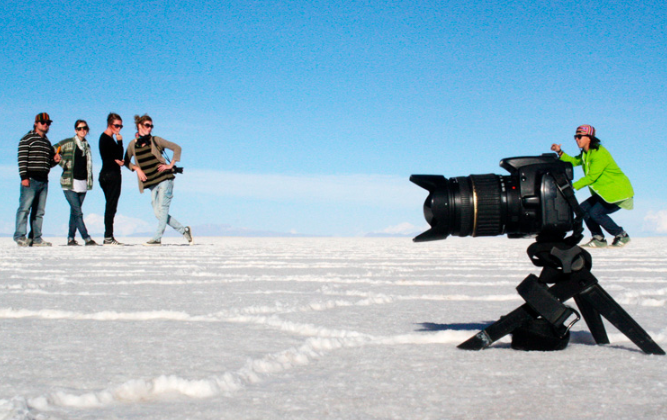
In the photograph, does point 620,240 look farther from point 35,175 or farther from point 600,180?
point 35,175

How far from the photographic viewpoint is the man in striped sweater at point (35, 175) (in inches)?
263

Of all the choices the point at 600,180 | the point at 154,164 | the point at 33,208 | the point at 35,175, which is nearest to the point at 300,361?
the point at 600,180

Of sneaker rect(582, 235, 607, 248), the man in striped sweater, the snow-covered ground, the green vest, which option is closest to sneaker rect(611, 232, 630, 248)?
sneaker rect(582, 235, 607, 248)

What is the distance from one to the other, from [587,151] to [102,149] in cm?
568

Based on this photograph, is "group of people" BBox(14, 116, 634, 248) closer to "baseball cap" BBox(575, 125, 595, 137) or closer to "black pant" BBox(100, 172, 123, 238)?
"black pant" BBox(100, 172, 123, 238)

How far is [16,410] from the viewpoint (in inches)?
31.9

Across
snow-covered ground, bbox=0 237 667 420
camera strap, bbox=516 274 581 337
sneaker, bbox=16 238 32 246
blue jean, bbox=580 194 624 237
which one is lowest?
sneaker, bbox=16 238 32 246

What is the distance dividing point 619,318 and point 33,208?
279 inches

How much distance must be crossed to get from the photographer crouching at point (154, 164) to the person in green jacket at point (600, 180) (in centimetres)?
448

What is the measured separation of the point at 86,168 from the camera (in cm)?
717

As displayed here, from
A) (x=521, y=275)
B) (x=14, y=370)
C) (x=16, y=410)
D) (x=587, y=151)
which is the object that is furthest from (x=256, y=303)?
(x=587, y=151)

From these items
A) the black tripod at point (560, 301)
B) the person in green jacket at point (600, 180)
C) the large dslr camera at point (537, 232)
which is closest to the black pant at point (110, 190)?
the person in green jacket at point (600, 180)

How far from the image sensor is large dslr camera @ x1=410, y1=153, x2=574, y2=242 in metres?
1.34

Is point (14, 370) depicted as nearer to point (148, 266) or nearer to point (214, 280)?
point (214, 280)
